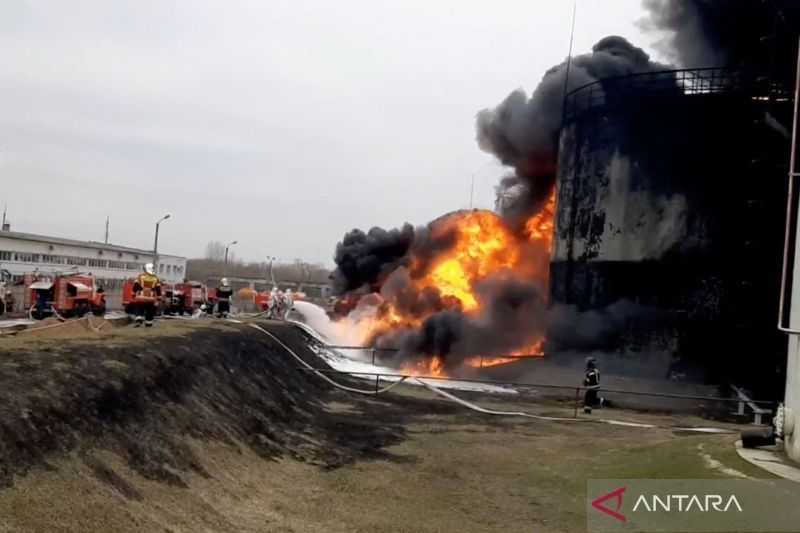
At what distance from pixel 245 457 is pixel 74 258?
60.3m

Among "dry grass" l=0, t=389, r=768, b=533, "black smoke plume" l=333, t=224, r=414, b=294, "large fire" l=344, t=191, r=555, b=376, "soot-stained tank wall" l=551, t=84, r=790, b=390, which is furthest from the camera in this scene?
"black smoke plume" l=333, t=224, r=414, b=294

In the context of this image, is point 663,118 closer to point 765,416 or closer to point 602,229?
point 602,229

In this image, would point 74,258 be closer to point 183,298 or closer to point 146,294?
point 183,298

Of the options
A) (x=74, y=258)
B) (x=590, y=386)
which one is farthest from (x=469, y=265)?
(x=74, y=258)

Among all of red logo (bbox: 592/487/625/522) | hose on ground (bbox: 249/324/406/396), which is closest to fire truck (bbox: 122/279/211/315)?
hose on ground (bbox: 249/324/406/396)

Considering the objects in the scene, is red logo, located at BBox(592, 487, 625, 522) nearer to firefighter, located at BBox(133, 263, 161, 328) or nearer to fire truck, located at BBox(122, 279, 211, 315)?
firefighter, located at BBox(133, 263, 161, 328)

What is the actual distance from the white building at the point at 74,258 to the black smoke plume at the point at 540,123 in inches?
1028

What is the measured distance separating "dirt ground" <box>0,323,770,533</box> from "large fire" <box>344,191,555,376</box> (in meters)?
16.1

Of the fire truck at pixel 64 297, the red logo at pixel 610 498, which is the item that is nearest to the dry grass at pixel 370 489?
the red logo at pixel 610 498

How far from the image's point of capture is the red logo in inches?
365

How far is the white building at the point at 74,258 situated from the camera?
5369 cm

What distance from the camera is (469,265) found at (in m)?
37.1

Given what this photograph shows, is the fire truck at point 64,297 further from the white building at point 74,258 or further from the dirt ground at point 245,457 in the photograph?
the dirt ground at point 245,457

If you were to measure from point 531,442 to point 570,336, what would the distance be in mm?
13354
